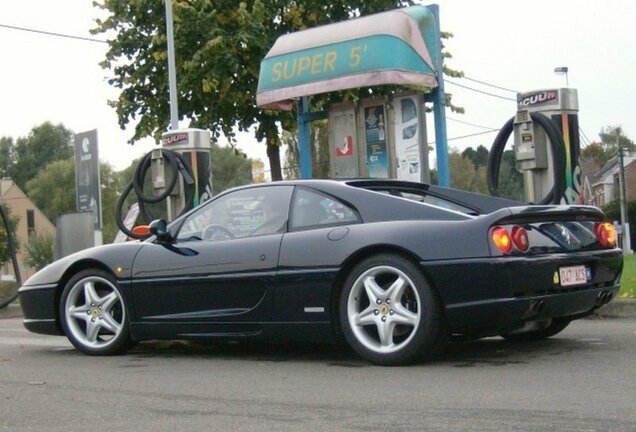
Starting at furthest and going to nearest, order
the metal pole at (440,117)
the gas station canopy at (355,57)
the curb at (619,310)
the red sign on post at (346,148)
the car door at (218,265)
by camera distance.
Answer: the red sign on post at (346,148) → the metal pole at (440,117) → the gas station canopy at (355,57) → the curb at (619,310) → the car door at (218,265)

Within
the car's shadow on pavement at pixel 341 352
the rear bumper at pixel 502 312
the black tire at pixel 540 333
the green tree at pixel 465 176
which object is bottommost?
the car's shadow on pavement at pixel 341 352

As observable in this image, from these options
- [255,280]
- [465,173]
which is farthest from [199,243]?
[465,173]

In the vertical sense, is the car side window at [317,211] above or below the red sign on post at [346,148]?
below

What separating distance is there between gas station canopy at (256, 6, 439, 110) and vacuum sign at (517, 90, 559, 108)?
4.79 ft

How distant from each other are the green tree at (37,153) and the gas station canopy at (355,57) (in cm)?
8940

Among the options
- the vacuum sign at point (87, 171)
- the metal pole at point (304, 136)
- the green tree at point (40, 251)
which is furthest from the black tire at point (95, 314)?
the green tree at point (40, 251)

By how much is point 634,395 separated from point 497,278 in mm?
1120

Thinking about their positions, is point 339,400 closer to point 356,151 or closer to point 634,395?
point 634,395

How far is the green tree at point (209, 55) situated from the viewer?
20.0m

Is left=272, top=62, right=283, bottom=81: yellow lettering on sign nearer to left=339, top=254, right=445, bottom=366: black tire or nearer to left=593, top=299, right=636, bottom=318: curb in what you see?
left=593, top=299, right=636, bottom=318: curb

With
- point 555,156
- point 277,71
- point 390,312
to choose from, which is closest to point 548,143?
point 555,156

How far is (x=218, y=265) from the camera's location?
6543mm

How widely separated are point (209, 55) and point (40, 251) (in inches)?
1920

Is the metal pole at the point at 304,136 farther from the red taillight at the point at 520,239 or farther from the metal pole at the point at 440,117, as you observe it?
the red taillight at the point at 520,239
